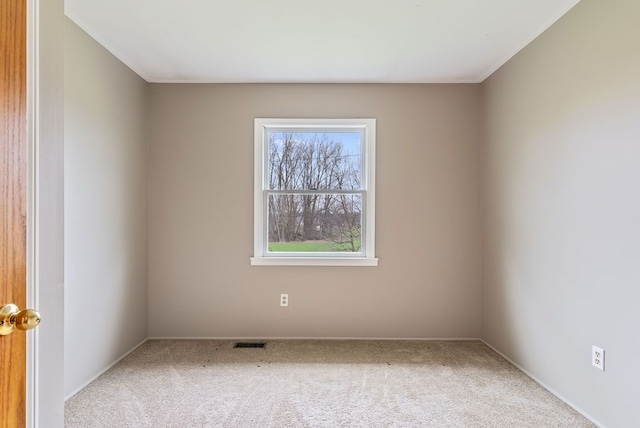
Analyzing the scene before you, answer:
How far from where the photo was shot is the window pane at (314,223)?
10.8 feet

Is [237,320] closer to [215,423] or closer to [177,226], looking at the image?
[177,226]

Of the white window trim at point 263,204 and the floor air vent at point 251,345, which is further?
the white window trim at point 263,204

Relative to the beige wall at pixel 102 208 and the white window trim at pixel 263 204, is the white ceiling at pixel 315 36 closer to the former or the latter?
the beige wall at pixel 102 208

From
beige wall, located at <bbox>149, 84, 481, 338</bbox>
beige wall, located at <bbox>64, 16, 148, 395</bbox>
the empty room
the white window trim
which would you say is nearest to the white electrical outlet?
the empty room

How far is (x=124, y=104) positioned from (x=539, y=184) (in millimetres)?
3274

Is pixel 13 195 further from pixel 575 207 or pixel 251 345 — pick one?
pixel 575 207

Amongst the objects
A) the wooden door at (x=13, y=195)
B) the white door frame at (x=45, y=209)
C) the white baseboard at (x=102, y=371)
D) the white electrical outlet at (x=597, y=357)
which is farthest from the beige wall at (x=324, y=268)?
the wooden door at (x=13, y=195)

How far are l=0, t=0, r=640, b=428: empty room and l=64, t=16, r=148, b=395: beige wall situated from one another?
0.06ft

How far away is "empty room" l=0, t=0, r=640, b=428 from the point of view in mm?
1736

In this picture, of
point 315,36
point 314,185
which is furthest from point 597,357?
point 315,36

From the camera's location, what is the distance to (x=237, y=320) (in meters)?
3.20

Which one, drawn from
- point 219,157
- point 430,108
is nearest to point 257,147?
point 219,157

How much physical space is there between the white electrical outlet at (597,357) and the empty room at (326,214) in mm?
17

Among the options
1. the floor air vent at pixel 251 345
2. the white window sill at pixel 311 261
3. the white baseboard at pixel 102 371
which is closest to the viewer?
the white baseboard at pixel 102 371
